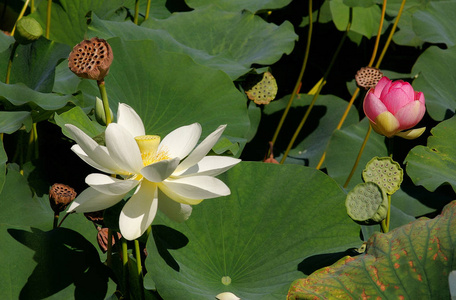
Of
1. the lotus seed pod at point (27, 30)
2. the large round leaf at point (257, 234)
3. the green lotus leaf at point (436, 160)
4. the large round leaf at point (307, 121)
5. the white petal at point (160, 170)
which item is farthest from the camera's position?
the large round leaf at point (307, 121)

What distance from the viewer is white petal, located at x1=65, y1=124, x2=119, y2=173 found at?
0.83m

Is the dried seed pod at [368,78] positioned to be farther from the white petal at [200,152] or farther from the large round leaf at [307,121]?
the white petal at [200,152]

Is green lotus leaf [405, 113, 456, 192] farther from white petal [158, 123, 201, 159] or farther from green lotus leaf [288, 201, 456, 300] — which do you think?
white petal [158, 123, 201, 159]

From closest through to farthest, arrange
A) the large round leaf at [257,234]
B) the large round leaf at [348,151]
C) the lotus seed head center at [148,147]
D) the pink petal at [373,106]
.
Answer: the lotus seed head center at [148,147], the large round leaf at [257,234], the pink petal at [373,106], the large round leaf at [348,151]

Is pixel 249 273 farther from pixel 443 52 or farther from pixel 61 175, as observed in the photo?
pixel 443 52

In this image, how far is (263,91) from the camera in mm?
1973

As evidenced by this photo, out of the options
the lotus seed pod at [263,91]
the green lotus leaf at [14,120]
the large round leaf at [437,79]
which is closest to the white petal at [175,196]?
the green lotus leaf at [14,120]

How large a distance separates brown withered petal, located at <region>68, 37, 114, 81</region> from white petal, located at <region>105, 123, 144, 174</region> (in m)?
0.13

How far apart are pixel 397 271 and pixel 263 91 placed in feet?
3.81

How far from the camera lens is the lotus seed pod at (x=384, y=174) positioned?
1146 millimetres

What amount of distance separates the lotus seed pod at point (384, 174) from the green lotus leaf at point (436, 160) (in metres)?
0.44

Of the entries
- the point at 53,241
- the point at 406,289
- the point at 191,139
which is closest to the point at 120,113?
the point at 191,139

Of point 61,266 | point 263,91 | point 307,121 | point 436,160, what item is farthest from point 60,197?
point 307,121

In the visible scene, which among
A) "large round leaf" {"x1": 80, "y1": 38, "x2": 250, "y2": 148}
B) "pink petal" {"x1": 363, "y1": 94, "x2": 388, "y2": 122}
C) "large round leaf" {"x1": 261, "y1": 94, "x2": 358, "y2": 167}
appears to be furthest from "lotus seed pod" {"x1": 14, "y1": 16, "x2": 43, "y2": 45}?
"large round leaf" {"x1": 261, "y1": 94, "x2": 358, "y2": 167}
